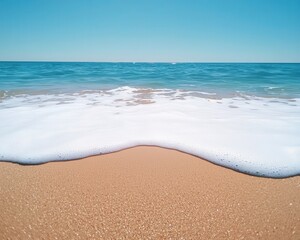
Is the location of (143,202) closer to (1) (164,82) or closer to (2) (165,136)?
(2) (165,136)

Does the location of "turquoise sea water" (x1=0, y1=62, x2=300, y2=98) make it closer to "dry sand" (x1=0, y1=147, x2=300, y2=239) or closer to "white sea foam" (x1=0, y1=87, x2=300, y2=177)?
"white sea foam" (x1=0, y1=87, x2=300, y2=177)

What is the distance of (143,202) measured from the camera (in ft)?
5.30

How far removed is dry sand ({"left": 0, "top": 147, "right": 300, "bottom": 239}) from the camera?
1352 mm

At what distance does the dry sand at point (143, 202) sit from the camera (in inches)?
53.2

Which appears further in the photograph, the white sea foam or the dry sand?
the white sea foam

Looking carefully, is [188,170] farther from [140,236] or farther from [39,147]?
[39,147]

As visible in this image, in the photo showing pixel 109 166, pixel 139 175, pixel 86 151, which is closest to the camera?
pixel 139 175

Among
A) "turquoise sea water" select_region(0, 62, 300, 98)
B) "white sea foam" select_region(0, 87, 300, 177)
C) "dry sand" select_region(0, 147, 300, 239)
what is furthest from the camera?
"turquoise sea water" select_region(0, 62, 300, 98)

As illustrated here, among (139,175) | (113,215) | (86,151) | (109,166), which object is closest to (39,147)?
(86,151)

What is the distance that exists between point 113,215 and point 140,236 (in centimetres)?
26

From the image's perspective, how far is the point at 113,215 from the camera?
1.47 metres

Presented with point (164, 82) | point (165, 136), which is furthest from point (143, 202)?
point (164, 82)

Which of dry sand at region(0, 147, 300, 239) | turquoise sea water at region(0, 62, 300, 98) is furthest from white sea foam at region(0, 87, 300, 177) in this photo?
turquoise sea water at region(0, 62, 300, 98)

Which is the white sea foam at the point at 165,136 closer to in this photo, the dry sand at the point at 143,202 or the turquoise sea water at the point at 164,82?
the dry sand at the point at 143,202
